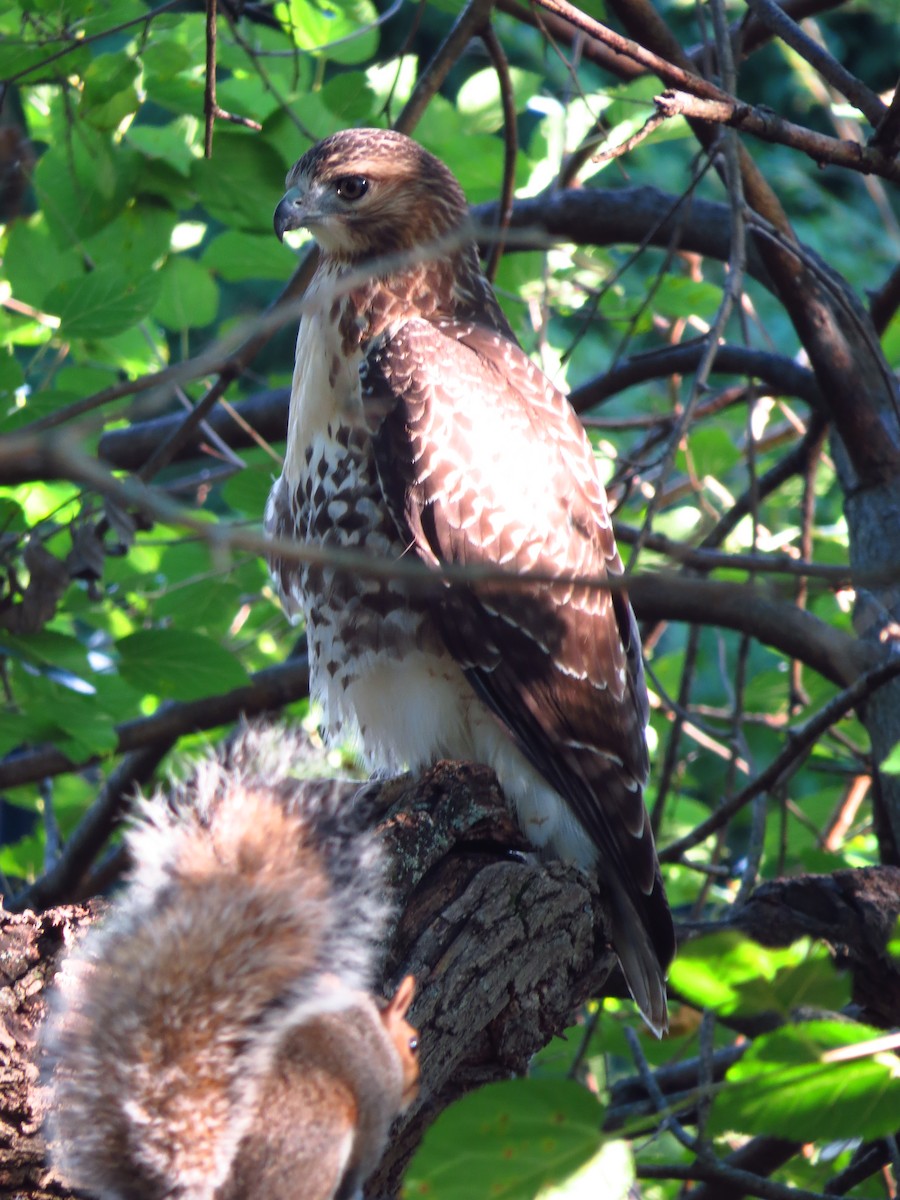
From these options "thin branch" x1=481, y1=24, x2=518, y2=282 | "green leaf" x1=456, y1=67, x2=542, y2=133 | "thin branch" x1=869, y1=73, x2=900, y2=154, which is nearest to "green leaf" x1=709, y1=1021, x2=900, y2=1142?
"thin branch" x1=869, y1=73, x2=900, y2=154

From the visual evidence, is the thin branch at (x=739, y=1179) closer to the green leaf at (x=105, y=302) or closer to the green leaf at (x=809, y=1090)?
the green leaf at (x=809, y=1090)

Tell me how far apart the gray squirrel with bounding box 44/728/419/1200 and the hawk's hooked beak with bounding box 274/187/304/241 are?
159cm

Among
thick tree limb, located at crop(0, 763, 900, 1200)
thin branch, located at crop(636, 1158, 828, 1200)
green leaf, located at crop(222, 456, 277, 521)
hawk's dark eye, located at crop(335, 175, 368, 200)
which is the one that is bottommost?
thin branch, located at crop(636, 1158, 828, 1200)

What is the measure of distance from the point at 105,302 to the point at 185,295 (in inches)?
36.0

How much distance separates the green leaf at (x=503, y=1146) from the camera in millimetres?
1262

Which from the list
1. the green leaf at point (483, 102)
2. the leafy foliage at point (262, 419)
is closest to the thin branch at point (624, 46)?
the leafy foliage at point (262, 419)

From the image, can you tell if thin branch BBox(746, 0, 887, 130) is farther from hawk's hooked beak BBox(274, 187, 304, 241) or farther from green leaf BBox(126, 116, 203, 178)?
green leaf BBox(126, 116, 203, 178)

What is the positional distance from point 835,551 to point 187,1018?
9.77 feet

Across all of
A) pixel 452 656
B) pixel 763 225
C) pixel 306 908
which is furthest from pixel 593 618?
pixel 306 908

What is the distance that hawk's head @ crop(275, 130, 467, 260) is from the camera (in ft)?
9.93

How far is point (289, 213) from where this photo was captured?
299 cm

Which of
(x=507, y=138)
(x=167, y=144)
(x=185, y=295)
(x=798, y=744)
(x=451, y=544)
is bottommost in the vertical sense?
(x=798, y=744)

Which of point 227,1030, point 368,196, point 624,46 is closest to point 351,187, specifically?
point 368,196

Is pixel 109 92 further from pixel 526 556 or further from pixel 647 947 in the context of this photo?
pixel 647 947
